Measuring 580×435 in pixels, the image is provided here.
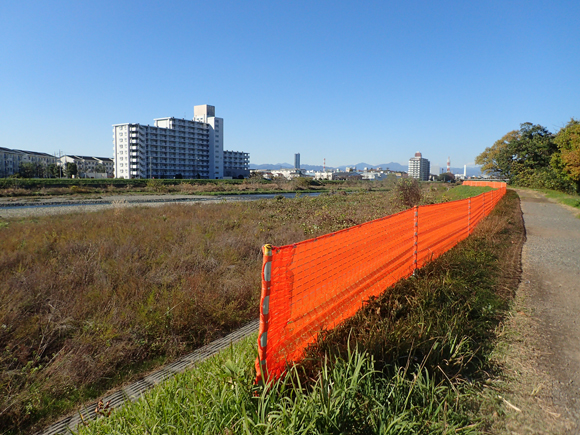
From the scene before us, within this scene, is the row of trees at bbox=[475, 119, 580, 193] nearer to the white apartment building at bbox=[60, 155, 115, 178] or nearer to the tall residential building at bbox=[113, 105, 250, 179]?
the tall residential building at bbox=[113, 105, 250, 179]

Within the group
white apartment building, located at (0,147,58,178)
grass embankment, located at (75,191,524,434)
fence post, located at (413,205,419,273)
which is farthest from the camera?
white apartment building, located at (0,147,58,178)

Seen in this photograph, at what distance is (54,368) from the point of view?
4078 mm

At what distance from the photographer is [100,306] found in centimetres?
553

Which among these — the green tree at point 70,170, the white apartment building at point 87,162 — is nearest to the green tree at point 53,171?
the green tree at point 70,170

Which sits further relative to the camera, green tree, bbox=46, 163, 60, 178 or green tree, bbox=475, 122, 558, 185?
green tree, bbox=46, 163, 60, 178

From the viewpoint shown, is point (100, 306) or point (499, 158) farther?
point (499, 158)

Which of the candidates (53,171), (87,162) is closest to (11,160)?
(53,171)

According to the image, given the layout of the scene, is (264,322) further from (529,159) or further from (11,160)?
(11,160)

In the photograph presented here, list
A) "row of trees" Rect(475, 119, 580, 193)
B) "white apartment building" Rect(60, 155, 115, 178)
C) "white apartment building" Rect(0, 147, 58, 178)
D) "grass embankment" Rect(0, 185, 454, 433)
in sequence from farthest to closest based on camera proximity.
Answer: "white apartment building" Rect(60, 155, 115, 178) < "white apartment building" Rect(0, 147, 58, 178) < "row of trees" Rect(475, 119, 580, 193) < "grass embankment" Rect(0, 185, 454, 433)

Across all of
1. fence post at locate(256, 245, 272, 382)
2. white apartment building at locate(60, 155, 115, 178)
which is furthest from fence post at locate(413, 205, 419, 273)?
white apartment building at locate(60, 155, 115, 178)

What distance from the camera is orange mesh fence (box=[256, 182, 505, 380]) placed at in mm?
3049

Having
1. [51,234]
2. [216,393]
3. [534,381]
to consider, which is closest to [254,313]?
[216,393]

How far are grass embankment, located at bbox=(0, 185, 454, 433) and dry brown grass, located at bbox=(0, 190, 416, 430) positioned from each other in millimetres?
14

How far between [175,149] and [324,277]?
120840 millimetres
